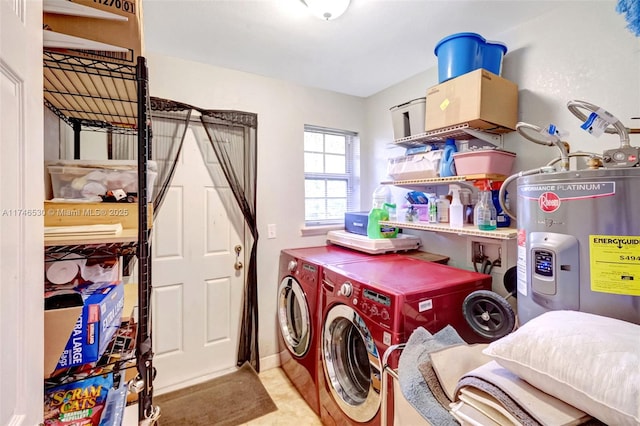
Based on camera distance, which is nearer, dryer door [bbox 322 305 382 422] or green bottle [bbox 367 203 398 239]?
dryer door [bbox 322 305 382 422]

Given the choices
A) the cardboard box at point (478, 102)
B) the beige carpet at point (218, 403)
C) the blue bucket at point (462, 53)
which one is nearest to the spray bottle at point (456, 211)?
the cardboard box at point (478, 102)

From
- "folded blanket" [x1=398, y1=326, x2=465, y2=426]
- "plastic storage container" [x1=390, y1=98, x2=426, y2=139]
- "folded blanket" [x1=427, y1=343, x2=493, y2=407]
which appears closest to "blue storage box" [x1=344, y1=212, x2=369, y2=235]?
"plastic storage container" [x1=390, y1=98, x2=426, y2=139]

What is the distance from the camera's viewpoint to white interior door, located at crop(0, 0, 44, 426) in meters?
0.47

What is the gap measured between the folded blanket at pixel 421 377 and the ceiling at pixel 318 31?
64.3 inches

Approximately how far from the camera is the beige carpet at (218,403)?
180 centimetres

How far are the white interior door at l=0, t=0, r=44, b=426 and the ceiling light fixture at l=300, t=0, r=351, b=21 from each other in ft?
3.79

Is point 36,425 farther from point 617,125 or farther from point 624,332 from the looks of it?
point 617,125

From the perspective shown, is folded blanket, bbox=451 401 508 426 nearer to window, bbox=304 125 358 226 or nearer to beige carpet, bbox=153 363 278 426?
beige carpet, bbox=153 363 278 426

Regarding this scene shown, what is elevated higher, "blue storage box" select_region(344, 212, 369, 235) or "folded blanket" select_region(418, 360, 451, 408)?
"blue storage box" select_region(344, 212, 369, 235)

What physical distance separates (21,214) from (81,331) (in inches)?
18.1

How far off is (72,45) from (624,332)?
64.2 inches

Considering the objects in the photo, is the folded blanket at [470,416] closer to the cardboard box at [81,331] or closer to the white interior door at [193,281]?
the cardboard box at [81,331]

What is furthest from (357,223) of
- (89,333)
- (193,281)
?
(89,333)

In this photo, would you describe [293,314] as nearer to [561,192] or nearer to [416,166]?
[416,166]
